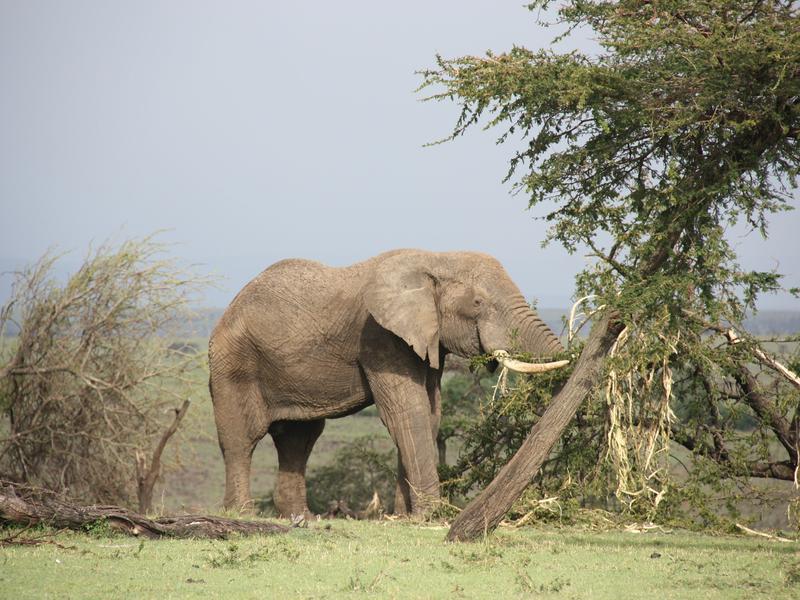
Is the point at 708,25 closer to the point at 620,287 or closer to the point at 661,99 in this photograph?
the point at 661,99

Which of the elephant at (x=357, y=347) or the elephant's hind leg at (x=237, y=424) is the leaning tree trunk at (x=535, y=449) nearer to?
the elephant at (x=357, y=347)

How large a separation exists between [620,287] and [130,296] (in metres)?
13.8

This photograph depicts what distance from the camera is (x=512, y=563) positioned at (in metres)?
10.4

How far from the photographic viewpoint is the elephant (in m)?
15.0

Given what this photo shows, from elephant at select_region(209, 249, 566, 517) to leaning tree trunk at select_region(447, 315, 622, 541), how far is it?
254 cm

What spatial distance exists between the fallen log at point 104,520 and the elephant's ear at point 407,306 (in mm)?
3922

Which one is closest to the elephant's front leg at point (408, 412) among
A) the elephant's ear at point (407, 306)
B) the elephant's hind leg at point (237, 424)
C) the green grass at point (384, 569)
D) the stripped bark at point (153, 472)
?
the elephant's ear at point (407, 306)

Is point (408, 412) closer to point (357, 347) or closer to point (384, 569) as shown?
point (357, 347)

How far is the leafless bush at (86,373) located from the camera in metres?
22.7

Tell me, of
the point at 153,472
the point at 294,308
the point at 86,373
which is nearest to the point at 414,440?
the point at 294,308

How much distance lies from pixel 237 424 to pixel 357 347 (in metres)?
2.02

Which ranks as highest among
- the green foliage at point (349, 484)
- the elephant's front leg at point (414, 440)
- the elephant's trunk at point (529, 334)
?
the elephant's trunk at point (529, 334)

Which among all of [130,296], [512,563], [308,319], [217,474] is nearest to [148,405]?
[130,296]

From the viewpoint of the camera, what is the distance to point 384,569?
10078 mm
